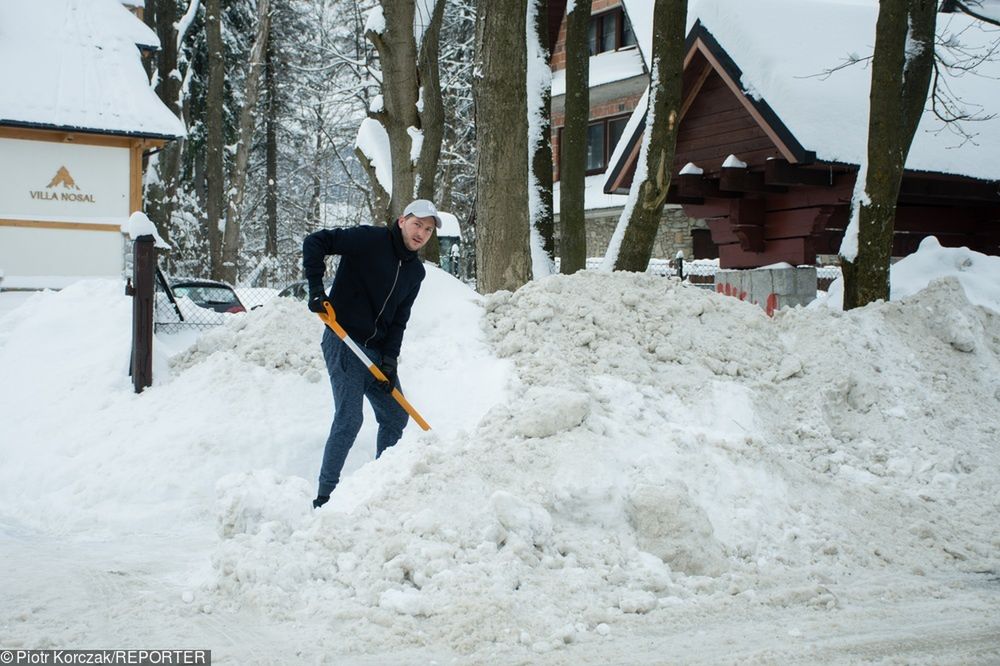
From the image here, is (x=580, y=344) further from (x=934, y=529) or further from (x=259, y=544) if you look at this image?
(x=259, y=544)

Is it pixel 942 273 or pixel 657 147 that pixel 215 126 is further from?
pixel 942 273

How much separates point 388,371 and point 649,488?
1776mm

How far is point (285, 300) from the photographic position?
7816 mm

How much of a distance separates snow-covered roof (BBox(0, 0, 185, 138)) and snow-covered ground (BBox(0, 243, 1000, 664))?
638cm

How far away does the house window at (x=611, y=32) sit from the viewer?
2219 centimetres

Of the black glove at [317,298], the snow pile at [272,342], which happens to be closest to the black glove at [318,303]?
the black glove at [317,298]

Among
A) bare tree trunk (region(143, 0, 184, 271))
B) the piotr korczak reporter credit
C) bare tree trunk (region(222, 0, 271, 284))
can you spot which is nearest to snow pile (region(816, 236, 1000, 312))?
Answer: the piotr korczak reporter credit

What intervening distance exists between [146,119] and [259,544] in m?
11.8

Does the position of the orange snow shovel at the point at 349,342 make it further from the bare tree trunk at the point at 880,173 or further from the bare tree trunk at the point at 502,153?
the bare tree trunk at the point at 880,173

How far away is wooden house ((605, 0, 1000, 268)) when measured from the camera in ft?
35.7

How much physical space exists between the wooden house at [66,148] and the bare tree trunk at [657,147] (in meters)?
8.19

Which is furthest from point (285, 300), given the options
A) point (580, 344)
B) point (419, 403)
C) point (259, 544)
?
point (259, 544)

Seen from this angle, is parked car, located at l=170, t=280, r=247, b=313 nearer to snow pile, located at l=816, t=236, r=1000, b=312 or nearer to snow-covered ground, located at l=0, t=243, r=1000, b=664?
snow-covered ground, located at l=0, t=243, r=1000, b=664

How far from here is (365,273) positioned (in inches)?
219
